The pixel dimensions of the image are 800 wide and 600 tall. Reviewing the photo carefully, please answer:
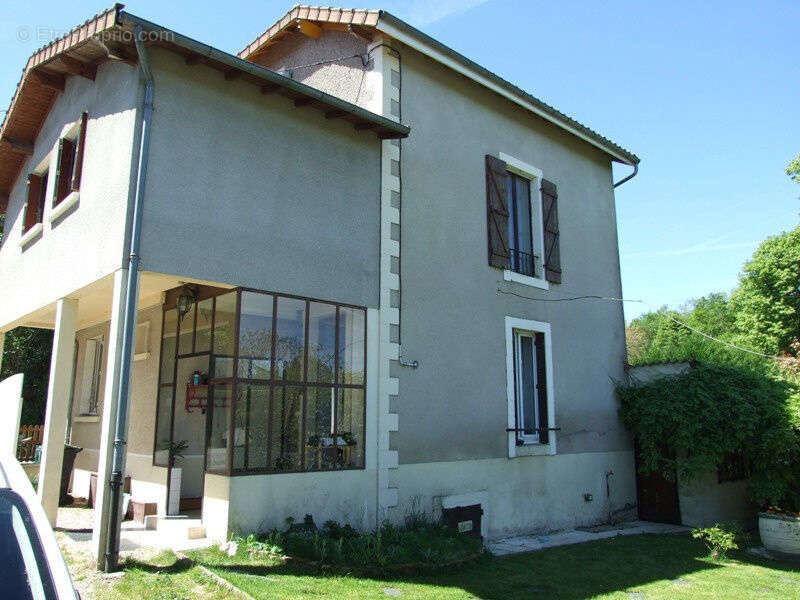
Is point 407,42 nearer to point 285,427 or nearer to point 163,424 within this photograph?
point 285,427

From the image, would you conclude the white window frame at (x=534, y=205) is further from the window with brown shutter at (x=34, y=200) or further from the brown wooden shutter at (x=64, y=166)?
the window with brown shutter at (x=34, y=200)

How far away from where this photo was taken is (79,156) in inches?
316

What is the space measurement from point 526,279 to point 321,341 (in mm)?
4251

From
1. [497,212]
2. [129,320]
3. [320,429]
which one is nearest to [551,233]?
[497,212]

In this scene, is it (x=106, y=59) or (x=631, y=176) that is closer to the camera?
(x=106, y=59)

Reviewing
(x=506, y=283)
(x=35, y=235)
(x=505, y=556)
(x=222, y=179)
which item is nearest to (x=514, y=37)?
(x=506, y=283)

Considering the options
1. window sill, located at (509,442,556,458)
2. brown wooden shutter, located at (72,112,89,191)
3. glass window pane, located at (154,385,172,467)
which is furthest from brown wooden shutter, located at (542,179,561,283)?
brown wooden shutter, located at (72,112,89,191)

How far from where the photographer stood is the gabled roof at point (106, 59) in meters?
6.41

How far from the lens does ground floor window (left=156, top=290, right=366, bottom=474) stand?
683 centimetres

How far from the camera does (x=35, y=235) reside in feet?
30.6

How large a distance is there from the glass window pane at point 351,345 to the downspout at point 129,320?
2436 millimetres

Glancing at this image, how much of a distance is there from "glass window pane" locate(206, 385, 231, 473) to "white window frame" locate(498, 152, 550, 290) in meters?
5.23

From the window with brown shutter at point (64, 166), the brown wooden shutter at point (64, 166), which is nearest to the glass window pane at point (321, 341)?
the window with brown shutter at point (64, 166)

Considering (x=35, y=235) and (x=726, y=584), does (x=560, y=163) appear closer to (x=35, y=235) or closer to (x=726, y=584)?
(x=726, y=584)
